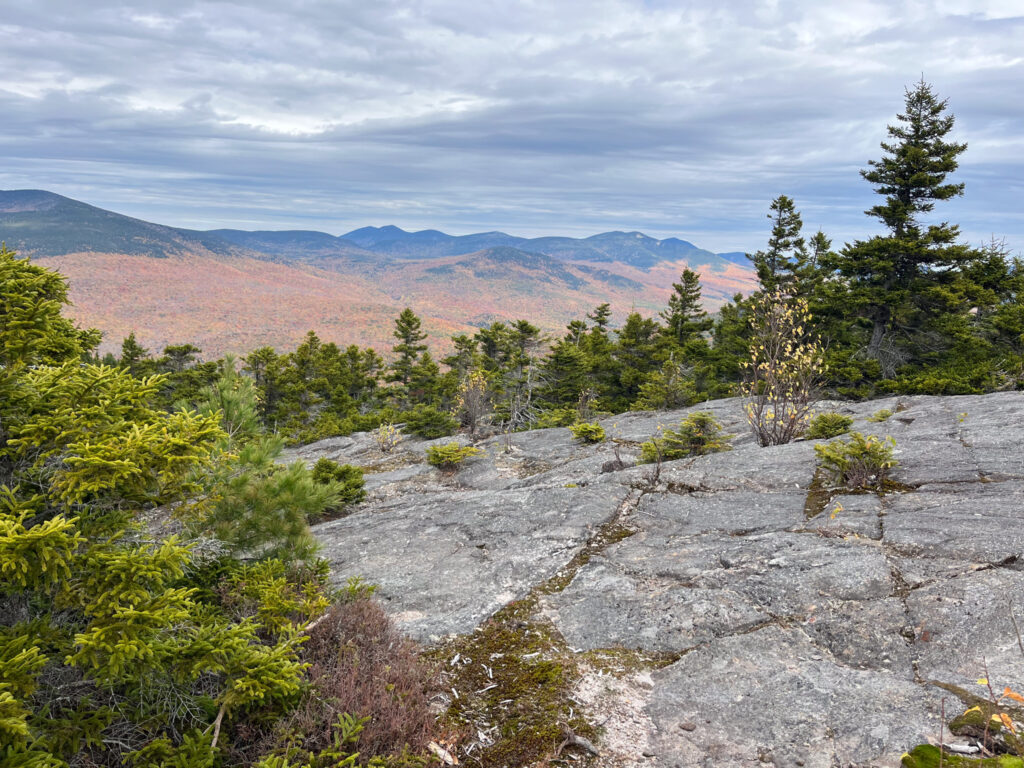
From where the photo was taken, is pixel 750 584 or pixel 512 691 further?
→ pixel 750 584

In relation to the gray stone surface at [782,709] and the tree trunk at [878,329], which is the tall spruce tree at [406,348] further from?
the gray stone surface at [782,709]

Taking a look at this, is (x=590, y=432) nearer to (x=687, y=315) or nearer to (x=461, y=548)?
(x=461, y=548)

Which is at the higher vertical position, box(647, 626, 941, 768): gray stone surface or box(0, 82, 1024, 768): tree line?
box(0, 82, 1024, 768): tree line

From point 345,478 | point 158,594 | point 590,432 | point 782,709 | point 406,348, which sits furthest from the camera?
point 406,348

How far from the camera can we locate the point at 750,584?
18.4 ft

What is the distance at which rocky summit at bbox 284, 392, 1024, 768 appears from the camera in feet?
12.6

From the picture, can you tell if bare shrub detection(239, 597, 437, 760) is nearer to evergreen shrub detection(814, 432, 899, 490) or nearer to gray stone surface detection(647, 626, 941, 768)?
gray stone surface detection(647, 626, 941, 768)

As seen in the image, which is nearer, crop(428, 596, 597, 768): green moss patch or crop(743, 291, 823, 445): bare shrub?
crop(428, 596, 597, 768): green moss patch

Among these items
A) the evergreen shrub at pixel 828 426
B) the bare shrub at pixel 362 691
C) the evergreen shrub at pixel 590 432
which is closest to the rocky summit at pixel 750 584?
the evergreen shrub at pixel 828 426

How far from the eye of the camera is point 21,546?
7.89 feet

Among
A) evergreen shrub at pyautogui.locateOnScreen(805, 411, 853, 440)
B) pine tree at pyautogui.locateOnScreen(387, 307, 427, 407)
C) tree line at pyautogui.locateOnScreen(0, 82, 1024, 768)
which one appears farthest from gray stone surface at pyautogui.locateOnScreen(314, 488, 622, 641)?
pine tree at pyautogui.locateOnScreen(387, 307, 427, 407)

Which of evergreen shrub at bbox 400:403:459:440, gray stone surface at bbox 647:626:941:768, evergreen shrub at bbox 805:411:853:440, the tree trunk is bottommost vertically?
evergreen shrub at bbox 400:403:459:440

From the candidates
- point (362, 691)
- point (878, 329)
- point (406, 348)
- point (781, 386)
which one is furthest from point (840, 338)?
point (406, 348)

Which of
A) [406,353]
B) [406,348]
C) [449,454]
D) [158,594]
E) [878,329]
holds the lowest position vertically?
[449,454]
